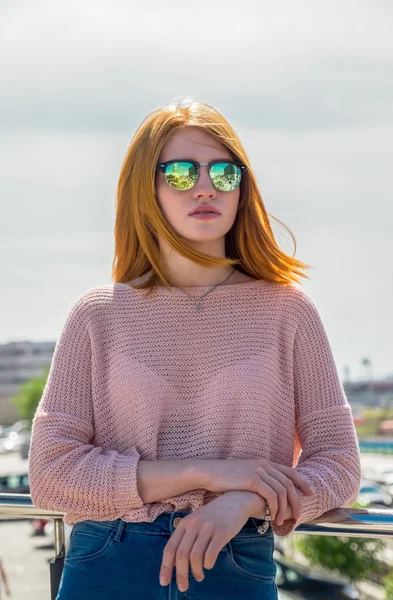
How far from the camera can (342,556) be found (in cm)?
4509

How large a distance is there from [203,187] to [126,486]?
0.71 meters

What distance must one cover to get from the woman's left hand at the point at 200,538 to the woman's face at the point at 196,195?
0.68 meters

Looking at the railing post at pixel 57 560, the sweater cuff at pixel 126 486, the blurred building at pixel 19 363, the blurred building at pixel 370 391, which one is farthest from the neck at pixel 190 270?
the blurred building at pixel 370 391

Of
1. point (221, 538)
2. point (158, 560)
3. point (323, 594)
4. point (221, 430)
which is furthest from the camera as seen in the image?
point (323, 594)

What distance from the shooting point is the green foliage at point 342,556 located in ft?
146

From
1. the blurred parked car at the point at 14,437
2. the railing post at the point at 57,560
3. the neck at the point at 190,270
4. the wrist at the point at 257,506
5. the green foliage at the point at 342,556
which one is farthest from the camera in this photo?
the blurred parked car at the point at 14,437

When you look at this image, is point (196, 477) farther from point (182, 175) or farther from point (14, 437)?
point (14, 437)

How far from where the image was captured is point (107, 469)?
2227 mm

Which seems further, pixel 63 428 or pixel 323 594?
pixel 323 594

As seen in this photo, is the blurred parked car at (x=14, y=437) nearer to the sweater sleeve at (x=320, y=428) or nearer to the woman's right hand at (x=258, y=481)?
the sweater sleeve at (x=320, y=428)

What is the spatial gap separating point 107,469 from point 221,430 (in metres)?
0.27

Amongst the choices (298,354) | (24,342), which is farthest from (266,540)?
(24,342)

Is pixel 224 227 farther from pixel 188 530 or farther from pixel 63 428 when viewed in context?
pixel 188 530

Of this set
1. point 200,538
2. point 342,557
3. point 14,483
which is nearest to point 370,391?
point 342,557
